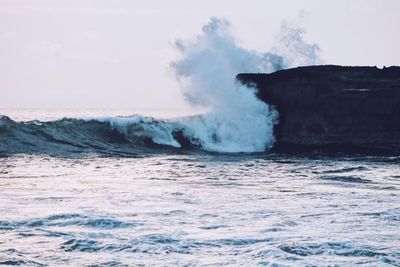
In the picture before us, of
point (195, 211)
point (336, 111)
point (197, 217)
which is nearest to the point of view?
point (197, 217)

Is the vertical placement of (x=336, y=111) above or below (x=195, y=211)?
above

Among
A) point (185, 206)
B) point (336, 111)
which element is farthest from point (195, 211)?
point (336, 111)

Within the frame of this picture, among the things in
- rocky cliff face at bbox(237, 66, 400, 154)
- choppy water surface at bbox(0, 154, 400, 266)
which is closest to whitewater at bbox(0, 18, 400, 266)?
choppy water surface at bbox(0, 154, 400, 266)

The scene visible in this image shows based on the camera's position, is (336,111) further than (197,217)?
Yes

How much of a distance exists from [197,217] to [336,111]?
17.4 meters

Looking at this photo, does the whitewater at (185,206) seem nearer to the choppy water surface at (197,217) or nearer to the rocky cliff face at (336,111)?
the choppy water surface at (197,217)

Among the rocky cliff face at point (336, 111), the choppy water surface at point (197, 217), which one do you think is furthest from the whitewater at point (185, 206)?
the rocky cliff face at point (336, 111)

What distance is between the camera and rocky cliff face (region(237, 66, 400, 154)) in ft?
85.7

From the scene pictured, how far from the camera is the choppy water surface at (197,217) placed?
8008mm

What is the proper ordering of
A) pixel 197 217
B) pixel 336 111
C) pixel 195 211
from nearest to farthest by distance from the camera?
pixel 197 217, pixel 195 211, pixel 336 111

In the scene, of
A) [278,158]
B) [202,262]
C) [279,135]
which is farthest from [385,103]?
[202,262]

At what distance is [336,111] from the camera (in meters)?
26.7

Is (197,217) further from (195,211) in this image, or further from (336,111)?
(336,111)

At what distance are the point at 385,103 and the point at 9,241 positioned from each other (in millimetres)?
20750
